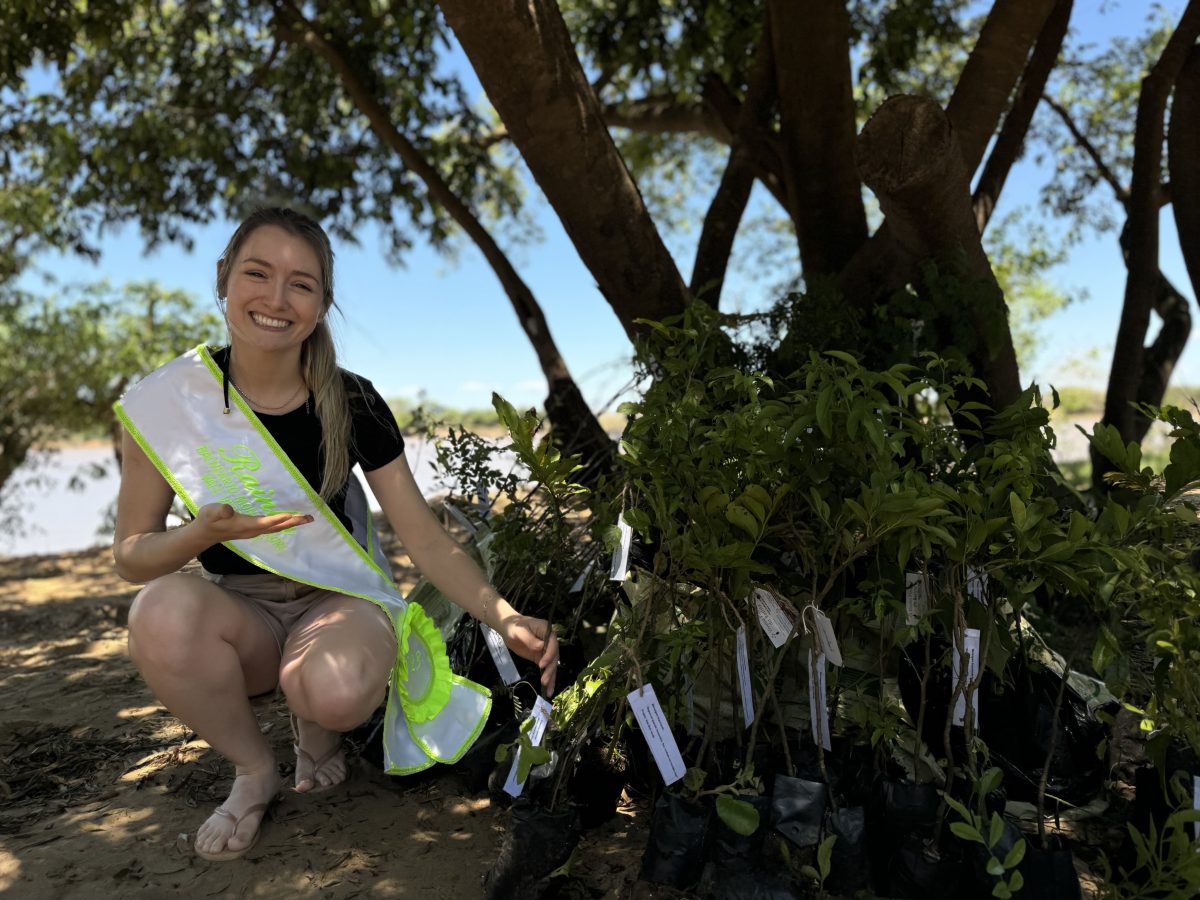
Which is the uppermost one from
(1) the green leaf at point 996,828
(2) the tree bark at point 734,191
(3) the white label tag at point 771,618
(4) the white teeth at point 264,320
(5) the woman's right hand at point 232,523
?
(2) the tree bark at point 734,191

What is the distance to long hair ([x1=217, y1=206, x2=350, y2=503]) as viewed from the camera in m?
2.43

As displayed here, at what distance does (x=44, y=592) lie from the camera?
20.2 ft

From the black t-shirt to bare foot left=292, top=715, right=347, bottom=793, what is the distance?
0.47 m

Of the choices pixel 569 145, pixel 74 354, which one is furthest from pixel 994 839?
pixel 74 354

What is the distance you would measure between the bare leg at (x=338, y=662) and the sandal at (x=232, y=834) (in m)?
0.24

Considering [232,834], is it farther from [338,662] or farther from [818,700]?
[818,700]

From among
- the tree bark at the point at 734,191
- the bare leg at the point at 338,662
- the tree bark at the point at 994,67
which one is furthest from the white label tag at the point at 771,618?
the tree bark at the point at 994,67

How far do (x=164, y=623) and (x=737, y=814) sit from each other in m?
1.38

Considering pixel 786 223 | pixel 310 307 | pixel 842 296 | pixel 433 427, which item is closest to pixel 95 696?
pixel 433 427

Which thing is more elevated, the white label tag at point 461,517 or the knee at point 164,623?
the white label tag at point 461,517

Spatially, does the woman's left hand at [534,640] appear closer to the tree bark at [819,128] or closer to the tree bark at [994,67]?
the tree bark at [819,128]

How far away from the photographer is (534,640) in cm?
218

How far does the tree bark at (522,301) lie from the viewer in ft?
13.5

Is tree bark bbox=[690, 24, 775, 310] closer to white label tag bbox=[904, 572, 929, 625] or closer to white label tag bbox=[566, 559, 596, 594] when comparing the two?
white label tag bbox=[566, 559, 596, 594]
